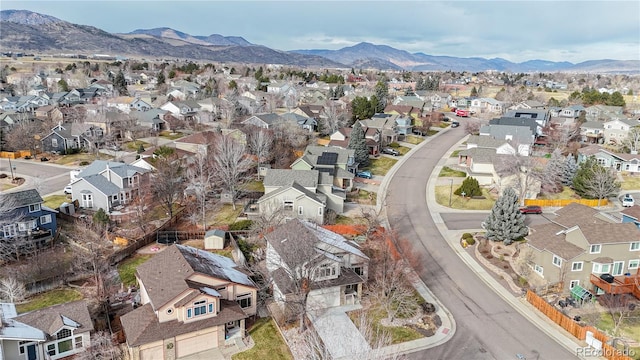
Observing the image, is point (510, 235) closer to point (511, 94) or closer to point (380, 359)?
point (380, 359)

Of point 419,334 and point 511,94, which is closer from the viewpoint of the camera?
point 419,334

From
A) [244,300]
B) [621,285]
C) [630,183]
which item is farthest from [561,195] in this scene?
[244,300]

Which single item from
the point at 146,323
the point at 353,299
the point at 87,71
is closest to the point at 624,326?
the point at 353,299

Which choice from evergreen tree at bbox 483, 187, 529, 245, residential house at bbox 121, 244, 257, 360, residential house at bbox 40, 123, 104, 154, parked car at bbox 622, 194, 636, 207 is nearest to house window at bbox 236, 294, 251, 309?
Answer: residential house at bbox 121, 244, 257, 360

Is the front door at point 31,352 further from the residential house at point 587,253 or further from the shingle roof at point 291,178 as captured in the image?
the residential house at point 587,253

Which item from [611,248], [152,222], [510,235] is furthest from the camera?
[152,222]

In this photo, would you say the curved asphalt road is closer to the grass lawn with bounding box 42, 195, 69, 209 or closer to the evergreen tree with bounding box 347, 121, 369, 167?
the evergreen tree with bounding box 347, 121, 369, 167
